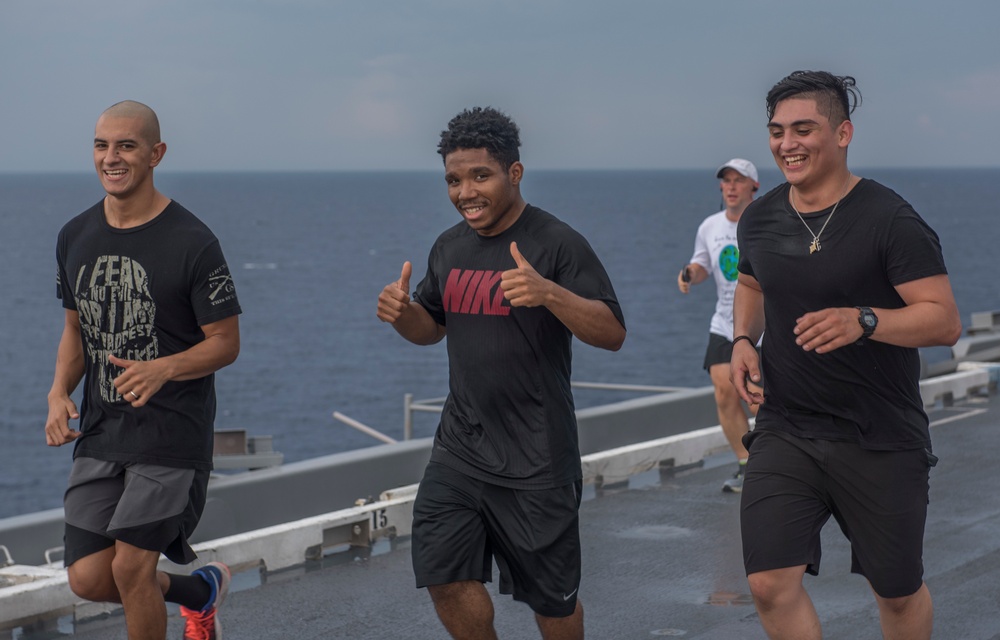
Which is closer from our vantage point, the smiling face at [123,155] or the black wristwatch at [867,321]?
the black wristwatch at [867,321]

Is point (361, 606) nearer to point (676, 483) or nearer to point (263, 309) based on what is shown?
point (676, 483)

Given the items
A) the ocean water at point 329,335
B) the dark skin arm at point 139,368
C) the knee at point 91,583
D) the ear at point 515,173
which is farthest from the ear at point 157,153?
the ocean water at point 329,335

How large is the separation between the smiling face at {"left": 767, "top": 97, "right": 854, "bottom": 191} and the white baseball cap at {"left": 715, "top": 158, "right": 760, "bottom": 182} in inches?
172

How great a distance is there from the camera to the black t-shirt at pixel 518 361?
4.92 meters

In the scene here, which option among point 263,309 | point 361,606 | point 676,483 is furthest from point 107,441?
point 263,309

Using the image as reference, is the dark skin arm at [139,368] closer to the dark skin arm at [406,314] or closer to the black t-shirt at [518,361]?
the dark skin arm at [406,314]

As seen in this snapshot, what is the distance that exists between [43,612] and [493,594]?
7.15 ft

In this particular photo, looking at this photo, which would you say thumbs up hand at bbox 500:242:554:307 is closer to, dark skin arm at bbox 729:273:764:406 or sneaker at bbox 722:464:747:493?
dark skin arm at bbox 729:273:764:406

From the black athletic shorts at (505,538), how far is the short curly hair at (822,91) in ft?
5.07

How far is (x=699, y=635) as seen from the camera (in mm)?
6348

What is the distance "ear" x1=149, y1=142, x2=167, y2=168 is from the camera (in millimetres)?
5289

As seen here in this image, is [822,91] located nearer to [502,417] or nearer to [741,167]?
[502,417]

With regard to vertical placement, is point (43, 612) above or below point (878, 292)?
below

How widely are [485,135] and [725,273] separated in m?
4.61
